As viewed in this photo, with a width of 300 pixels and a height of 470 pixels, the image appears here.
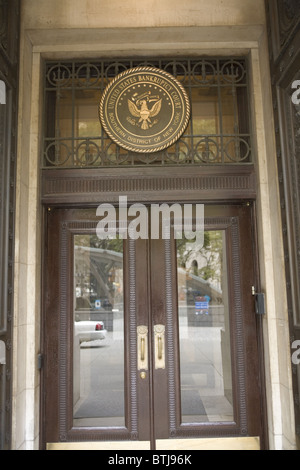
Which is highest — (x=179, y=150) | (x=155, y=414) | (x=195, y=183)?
(x=179, y=150)

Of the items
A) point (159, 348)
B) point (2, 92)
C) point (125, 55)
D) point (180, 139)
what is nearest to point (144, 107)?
point (180, 139)

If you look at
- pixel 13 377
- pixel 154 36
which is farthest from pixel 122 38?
pixel 13 377

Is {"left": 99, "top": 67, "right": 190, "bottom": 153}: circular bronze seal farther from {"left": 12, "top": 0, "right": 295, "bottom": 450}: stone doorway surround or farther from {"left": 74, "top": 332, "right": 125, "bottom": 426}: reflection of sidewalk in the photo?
{"left": 74, "top": 332, "right": 125, "bottom": 426}: reflection of sidewalk

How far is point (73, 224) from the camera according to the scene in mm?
3799

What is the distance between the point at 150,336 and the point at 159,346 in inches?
4.6

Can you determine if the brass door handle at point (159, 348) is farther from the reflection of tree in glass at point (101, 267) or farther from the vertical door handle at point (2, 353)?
the vertical door handle at point (2, 353)

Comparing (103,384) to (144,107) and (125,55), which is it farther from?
(125,55)

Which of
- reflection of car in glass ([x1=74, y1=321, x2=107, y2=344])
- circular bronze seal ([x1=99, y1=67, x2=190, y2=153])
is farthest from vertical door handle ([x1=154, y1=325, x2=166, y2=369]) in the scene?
circular bronze seal ([x1=99, y1=67, x2=190, y2=153])

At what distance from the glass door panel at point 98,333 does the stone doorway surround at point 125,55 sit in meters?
0.36

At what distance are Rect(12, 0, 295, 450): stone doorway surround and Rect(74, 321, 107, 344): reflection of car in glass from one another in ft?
1.17

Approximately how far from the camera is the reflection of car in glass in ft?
12.1

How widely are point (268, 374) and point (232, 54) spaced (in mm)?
2955

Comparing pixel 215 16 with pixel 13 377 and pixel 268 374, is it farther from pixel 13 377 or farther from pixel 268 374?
pixel 13 377

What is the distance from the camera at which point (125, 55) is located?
395 centimetres
